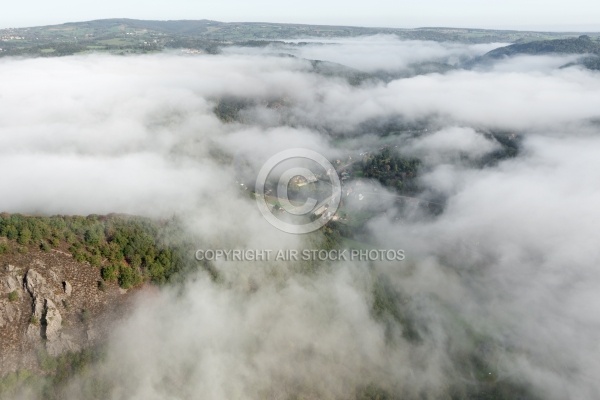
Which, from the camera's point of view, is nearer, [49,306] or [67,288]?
[49,306]

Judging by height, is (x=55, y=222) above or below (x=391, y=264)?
above

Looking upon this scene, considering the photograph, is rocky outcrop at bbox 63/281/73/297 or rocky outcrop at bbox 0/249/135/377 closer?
rocky outcrop at bbox 0/249/135/377

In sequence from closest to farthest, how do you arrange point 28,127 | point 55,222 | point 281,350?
point 55,222
point 281,350
point 28,127

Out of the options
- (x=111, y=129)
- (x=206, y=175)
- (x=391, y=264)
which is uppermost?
(x=111, y=129)

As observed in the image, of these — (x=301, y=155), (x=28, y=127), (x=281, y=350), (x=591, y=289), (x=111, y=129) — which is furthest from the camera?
(x=301, y=155)

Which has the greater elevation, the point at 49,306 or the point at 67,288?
the point at 67,288

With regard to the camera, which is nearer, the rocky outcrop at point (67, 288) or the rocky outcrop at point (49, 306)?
the rocky outcrop at point (49, 306)

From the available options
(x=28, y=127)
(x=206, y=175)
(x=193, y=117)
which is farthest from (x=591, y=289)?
(x=28, y=127)

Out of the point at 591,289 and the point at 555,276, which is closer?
the point at 591,289

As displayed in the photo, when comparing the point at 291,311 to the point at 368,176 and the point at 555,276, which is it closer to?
the point at 555,276

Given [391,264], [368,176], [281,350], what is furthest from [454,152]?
[281,350]

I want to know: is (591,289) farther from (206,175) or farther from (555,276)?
(206,175)
